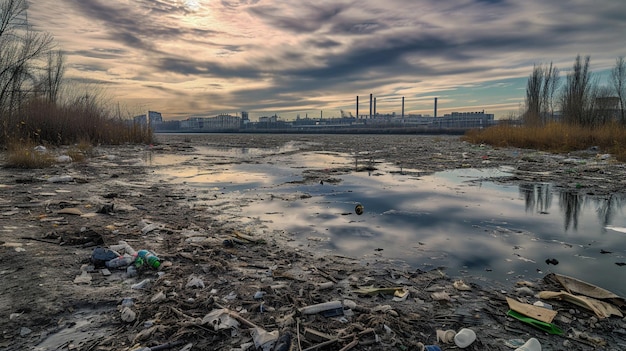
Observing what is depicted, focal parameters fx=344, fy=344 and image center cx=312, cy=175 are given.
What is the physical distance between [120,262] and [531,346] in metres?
2.96

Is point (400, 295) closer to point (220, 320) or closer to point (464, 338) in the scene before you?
point (464, 338)

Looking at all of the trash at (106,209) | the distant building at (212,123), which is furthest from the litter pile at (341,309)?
the distant building at (212,123)

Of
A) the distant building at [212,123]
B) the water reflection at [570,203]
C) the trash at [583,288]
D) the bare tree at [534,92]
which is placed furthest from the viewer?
the distant building at [212,123]

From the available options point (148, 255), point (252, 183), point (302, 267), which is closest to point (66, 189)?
point (252, 183)

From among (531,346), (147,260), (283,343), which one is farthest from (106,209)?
(531,346)

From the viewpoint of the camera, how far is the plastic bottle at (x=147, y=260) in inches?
112

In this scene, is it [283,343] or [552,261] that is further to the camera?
[552,261]

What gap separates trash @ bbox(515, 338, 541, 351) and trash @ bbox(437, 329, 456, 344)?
0.32 m

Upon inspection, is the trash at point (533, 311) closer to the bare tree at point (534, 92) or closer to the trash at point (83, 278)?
the trash at point (83, 278)

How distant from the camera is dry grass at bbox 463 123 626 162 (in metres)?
14.1

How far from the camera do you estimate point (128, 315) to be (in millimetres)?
2051

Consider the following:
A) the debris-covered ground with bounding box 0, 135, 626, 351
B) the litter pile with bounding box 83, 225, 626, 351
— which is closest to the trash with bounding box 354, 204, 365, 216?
the debris-covered ground with bounding box 0, 135, 626, 351

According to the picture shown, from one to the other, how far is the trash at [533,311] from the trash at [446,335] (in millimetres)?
569

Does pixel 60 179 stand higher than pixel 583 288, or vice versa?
pixel 60 179
